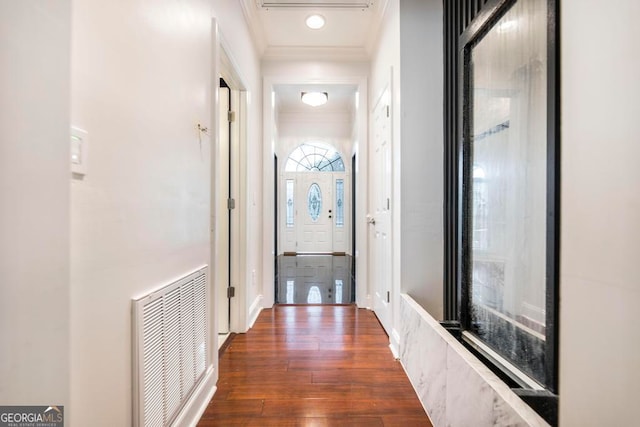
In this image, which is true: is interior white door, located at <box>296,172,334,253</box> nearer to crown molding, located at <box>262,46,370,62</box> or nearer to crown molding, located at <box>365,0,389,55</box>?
crown molding, located at <box>262,46,370,62</box>

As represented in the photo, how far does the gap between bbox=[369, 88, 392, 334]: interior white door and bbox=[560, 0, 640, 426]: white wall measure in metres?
1.48

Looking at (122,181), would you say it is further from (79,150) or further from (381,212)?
(381,212)

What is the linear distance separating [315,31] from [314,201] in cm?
416

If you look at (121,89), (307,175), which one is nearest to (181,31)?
(121,89)

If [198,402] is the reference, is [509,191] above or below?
above

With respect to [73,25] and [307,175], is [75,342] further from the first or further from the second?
[307,175]

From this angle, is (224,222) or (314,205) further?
(314,205)

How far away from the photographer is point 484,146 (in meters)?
1.36

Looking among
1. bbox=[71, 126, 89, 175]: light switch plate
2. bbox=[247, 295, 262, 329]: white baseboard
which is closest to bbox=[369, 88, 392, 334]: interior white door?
bbox=[247, 295, 262, 329]: white baseboard

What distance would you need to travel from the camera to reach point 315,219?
22.2 feet

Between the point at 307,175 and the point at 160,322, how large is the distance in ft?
18.7

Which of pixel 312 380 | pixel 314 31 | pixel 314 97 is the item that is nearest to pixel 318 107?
pixel 314 97

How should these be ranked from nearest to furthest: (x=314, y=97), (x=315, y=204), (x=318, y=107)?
1. (x=314, y=97)
2. (x=318, y=107)
3. (x=315, y=204)

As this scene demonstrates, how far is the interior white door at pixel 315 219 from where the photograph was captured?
6703 millimetres
